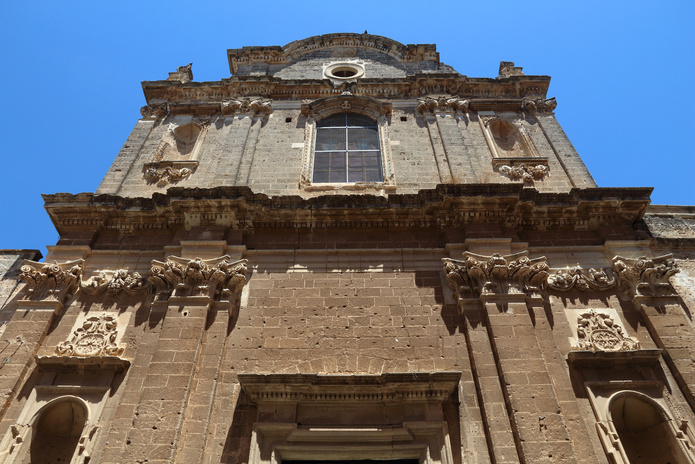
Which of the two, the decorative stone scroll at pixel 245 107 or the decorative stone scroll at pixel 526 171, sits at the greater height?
the decorative stone scroll at pixel 245 107

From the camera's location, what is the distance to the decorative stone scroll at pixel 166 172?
10.9m

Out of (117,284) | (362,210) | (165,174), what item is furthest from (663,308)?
(165,174)

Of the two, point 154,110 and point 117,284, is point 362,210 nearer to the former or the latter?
point 117,284

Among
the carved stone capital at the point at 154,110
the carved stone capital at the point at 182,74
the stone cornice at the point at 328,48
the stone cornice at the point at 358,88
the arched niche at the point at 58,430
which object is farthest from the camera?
the stone cornice at the point at 328,48

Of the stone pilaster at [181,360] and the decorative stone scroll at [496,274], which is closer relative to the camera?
the stone pilaster at [181,360]

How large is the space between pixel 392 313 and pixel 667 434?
3.98 meters

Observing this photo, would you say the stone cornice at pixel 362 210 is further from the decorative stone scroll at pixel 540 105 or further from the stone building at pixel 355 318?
the decorative stone scroll at pixel 540 105

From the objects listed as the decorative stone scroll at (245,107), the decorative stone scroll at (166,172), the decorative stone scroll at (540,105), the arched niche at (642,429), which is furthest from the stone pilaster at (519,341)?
the decorative stone scroll at (245,107)

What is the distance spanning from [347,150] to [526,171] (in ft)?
13.1

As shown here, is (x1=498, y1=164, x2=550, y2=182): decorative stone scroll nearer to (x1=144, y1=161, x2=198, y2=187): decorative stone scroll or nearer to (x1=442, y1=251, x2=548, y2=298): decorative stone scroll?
(x1=442, y1=251, x2=548, y2=298): decorative stone scroll

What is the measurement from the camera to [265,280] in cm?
857

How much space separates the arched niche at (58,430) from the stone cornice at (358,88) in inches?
336

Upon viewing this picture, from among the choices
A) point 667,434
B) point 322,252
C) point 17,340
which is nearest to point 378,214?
point 322,252

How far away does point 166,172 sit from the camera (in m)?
11.0
